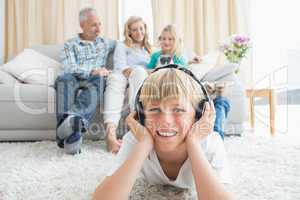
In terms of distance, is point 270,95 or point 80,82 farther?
point 270,95

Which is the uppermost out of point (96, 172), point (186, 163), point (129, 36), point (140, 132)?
point (129, 36)

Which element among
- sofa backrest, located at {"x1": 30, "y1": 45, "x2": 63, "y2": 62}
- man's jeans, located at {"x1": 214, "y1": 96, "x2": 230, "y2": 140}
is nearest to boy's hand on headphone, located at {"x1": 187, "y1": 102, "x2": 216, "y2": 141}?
man's jeans, located at {"x1": 214, "y1": 96, "x2": 230, "y2": 140}

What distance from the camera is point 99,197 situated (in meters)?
0.84

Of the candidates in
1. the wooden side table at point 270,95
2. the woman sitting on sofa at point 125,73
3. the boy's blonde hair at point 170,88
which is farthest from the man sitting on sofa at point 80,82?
the wooden side table at point 270,95

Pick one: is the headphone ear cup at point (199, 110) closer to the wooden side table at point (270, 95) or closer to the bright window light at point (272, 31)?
the wooden side table at point (270, 95)

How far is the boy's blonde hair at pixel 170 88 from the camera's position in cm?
93

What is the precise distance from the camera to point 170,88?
36.6 inches

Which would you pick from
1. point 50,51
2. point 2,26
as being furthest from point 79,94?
point 2,26

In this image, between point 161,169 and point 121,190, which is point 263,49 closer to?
point 161,169

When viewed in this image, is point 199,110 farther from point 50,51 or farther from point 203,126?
point 50,51

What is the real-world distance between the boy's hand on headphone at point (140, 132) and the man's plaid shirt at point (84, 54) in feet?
4.62

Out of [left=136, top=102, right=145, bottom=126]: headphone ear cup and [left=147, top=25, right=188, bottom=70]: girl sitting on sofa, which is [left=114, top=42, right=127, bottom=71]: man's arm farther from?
[left=136, top=102, right=145, bottom=126]: headphone ear cup

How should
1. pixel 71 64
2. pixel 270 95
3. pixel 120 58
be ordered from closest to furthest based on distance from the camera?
pixel 71 64
pixel 120 58
pixel 270 95

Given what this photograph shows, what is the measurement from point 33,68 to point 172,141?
2.02m
